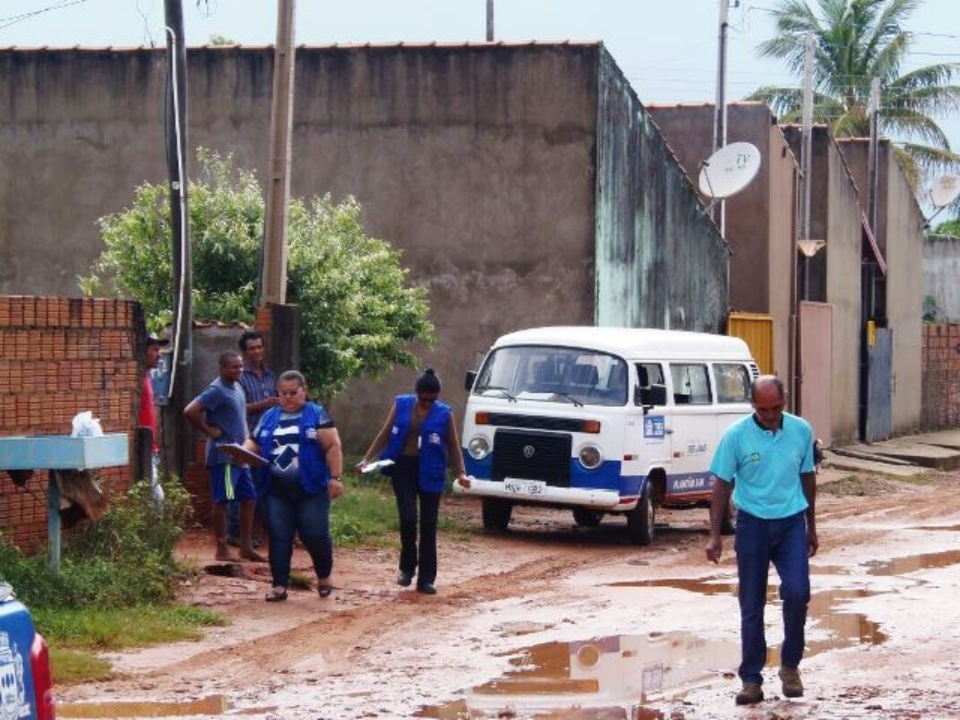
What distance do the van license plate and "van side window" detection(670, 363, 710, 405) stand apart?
72.7 inches

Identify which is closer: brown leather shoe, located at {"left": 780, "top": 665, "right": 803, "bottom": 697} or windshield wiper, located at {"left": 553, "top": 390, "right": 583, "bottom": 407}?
brown leather shoe, located at {"left": 780, "top": 665, "right": 803, "bottom": 697}

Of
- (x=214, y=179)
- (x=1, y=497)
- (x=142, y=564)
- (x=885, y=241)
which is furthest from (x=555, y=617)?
(x=885, y=241)

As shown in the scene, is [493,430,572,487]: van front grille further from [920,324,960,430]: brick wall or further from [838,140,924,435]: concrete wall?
[920,324,960,430]: brick wall

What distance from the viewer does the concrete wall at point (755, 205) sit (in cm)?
3138

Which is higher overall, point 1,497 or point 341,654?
point 1,497

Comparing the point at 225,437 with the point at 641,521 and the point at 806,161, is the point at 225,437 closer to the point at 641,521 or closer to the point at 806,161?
the point at 641,521

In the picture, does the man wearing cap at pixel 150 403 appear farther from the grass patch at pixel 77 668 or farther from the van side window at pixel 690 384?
the van side window at pixel 690 384

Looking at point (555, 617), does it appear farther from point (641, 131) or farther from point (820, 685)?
point (641, 131)

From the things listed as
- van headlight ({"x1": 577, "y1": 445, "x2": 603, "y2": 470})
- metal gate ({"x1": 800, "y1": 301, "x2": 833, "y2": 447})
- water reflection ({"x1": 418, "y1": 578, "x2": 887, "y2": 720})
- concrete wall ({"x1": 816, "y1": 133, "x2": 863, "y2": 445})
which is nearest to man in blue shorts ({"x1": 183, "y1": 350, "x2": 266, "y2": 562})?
van headlight ({"x1": 577, "y1": 445, "x2": 603, "y2": 470})

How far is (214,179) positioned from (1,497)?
38.6 ft

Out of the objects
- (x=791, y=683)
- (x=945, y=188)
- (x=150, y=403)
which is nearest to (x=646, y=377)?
(x=150, y=403)

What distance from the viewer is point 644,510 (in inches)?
719

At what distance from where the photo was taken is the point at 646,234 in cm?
2608

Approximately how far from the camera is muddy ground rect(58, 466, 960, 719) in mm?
9719
